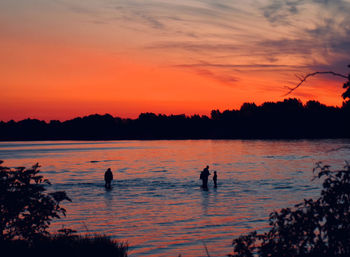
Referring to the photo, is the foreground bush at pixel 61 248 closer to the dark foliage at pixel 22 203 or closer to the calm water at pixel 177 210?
the dark foliage at pixel 22 203

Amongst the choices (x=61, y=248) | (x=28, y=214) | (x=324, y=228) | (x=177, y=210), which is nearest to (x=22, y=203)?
(x=28, y=214)

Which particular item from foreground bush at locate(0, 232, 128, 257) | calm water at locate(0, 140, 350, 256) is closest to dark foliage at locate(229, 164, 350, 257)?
foreground bush at locate(0, 232, 128, 257)

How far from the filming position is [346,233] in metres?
6.73

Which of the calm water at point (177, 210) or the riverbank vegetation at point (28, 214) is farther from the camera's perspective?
the calm water at point (177, 210)

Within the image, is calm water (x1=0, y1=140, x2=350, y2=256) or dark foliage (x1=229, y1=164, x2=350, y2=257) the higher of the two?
dark foliage (x1=229, y1=164, x2=350, y2=257)

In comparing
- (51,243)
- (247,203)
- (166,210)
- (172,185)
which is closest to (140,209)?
(166,210)

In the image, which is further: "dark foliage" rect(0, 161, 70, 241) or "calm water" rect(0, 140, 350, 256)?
"calm water" rect(0, 140, 350, 256)

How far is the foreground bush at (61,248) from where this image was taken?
419 inches

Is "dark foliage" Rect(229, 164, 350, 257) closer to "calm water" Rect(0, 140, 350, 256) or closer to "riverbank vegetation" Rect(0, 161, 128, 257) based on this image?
"riverbank vegetation" Rect(0, 161, 128, 257)

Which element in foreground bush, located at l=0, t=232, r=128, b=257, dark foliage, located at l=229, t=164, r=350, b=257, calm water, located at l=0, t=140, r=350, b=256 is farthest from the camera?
calm water, located at l=0, t=140, r=350, b=256

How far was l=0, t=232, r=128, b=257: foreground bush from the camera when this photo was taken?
1064 centimetres

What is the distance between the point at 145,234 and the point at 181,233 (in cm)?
180

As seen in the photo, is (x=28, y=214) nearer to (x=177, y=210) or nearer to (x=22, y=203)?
(x=22, y=203)

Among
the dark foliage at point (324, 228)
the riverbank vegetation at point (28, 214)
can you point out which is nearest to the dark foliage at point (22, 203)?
the riverbank vegetation at point (28, 214)
